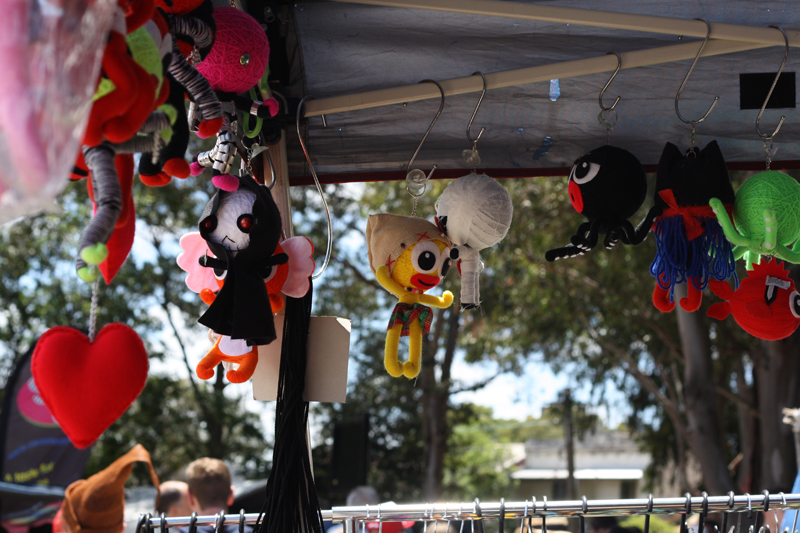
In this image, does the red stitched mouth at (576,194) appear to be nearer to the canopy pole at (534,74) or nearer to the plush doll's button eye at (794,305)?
the canopy pole at (534,74)

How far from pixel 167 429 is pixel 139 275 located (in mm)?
2230

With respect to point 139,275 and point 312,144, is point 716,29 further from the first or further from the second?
point 139,275

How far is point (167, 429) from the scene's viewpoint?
8.39 meters

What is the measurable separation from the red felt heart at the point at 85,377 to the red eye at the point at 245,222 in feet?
0.99

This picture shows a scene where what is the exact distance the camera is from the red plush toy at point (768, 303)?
1.20 m

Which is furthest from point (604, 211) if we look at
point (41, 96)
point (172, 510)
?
point (172, 510)

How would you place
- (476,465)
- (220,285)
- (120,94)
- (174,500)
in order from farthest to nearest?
1. (476,465)
2. (174,500)
3. (220,285)
4. (120,94)

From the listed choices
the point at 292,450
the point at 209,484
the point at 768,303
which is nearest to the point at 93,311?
the point at 292,450

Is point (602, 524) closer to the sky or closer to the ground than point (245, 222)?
closer to the ground

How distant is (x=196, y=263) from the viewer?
3.62ft

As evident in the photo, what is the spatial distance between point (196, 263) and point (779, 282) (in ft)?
3.35

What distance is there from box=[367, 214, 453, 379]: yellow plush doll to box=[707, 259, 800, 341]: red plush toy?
53 cm

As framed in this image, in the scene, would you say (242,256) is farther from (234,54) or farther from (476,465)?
(476,465)

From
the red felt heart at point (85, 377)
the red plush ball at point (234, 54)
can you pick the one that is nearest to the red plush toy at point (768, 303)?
the red plush ball at point (234, 54)
